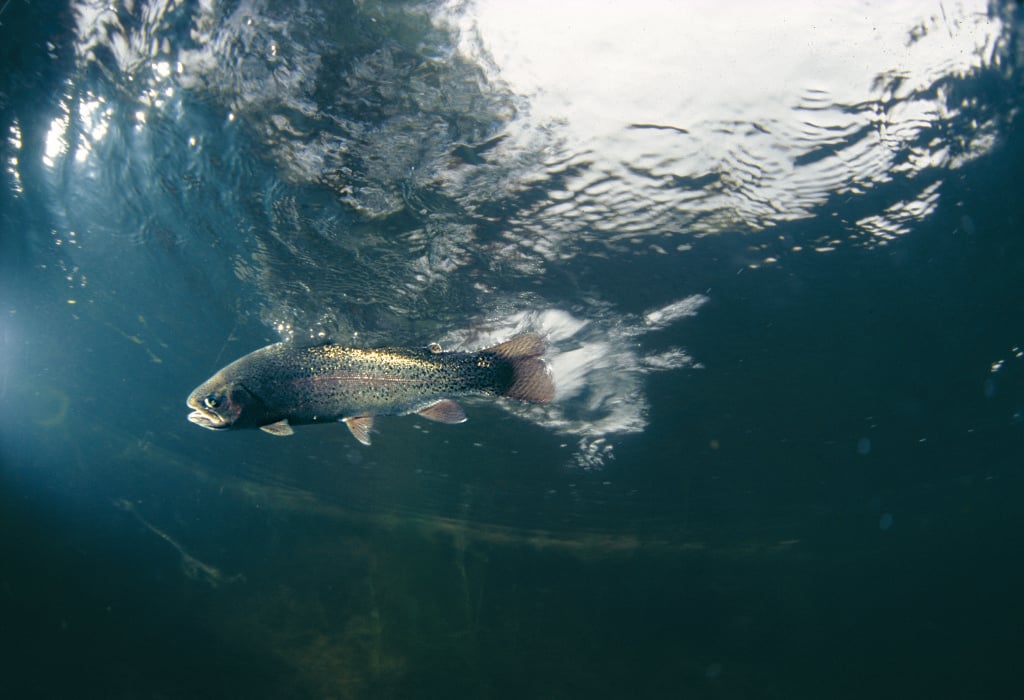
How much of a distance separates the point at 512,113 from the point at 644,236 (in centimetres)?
341

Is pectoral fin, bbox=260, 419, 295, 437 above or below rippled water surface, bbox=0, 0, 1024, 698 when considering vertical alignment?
below

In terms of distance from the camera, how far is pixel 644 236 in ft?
27.7

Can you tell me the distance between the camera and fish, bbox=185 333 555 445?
3.84 metres

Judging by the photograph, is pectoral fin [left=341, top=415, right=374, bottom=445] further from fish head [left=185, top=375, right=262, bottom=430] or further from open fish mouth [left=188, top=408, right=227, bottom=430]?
open fish mouth [left=188, top=408, right=227, bottom=430]

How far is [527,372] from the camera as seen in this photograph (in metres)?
4.34

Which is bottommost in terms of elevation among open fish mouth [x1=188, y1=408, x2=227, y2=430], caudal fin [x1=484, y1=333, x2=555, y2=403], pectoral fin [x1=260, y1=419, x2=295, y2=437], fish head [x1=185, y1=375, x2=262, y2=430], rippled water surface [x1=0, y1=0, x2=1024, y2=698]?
open fish mouth [x1=188, y1=408, x2=227, y2=430]

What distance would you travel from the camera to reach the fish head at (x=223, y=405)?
11.7ft

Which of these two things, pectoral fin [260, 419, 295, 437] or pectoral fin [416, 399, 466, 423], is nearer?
pectoral fin [260, 419, 295, 437]

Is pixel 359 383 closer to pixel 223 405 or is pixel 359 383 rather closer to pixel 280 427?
pixel 280 427

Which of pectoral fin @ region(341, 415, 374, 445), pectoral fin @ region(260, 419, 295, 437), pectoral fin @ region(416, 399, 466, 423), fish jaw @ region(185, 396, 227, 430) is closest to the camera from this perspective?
fish jaw @ region(185, 396, 227, 430)

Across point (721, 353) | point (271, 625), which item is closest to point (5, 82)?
point (721, 353)

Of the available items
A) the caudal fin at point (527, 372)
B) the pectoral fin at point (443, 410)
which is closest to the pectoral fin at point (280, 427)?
the pectoral fin at point (443, 410)

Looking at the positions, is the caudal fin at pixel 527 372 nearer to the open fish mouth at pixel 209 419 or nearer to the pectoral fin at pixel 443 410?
the pectoral fin at pixel 443 410

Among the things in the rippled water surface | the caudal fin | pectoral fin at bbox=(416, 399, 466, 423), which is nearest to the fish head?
pectoral fin at bbox=(416, 399, 466, 423)
